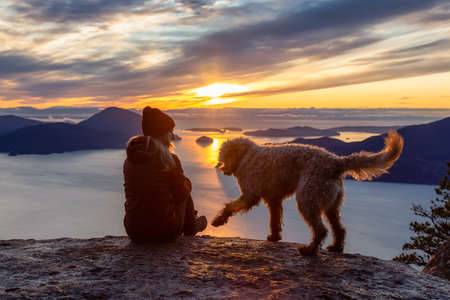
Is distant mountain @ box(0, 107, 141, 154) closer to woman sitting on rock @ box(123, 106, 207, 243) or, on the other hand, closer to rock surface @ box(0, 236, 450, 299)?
A: woman sitting on rock @ box(123, 106, 207, 243)

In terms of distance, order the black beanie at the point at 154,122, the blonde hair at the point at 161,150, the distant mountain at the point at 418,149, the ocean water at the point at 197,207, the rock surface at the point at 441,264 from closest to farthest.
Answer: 1. the blonde hair at the point at 161,150
2. the black beanie at the point at 154,122
3. the rock surface at the point at 441,264
4. the ocean water at the point at 197,207
5. the distant mountain at the point at 418,149

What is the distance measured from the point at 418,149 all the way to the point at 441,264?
126831mm

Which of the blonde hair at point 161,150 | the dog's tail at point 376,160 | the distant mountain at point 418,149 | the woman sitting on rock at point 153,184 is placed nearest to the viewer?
the blonde hair at point 161,150

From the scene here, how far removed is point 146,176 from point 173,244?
1.15 m

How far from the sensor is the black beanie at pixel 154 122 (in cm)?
410

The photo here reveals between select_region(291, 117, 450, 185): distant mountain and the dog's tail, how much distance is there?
60.3m

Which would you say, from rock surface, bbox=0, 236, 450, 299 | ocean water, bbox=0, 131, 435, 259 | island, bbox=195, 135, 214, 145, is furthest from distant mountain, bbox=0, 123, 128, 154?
rock surface, bbox=0, 236, 450, 299

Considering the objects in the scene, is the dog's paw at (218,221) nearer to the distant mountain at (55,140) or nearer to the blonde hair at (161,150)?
the blonde hair at (161,150)

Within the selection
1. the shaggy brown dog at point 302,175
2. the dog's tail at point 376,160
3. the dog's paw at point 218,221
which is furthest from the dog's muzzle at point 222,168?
the dog's tail at point 376,160

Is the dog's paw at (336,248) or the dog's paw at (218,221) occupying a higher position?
the dog's paw at (218,221)

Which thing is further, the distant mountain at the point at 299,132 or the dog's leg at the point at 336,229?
the distant mountain at the point at 299,132

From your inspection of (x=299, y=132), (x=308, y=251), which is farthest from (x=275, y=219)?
(x=299, y=132)

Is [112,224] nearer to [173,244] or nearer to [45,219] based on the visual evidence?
[45,219]

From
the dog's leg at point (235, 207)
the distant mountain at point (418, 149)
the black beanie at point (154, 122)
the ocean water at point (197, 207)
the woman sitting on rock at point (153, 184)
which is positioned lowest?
the ocean water at point (197, 207)
